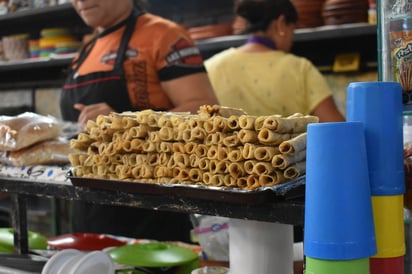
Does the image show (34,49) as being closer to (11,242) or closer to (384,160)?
(11,242)

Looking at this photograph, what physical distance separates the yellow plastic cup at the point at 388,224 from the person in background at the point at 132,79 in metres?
1.05

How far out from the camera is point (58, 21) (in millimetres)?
4762

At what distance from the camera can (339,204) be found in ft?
2.47

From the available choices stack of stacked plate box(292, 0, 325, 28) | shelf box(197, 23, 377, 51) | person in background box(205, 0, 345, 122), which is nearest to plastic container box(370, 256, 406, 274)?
person in background box(205, 0, 345, 122)

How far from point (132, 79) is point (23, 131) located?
58cm

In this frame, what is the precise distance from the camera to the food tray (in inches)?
36.7

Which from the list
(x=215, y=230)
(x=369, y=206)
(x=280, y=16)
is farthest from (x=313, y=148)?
(x=280, y=16)

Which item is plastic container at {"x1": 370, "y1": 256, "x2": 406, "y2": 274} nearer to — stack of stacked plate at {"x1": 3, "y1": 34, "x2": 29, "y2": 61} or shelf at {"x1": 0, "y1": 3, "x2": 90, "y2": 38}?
shelf at {"x1": 0, "y1": 3, "x2": 90, "y2": 38}

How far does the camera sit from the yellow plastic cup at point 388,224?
2.68ft

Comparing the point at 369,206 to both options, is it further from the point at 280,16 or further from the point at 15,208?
the point at 280,16

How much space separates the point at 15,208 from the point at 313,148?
1.05 m

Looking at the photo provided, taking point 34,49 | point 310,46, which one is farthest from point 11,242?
point 34,49

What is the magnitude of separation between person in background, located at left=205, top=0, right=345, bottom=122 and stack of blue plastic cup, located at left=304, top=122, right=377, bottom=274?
170cm

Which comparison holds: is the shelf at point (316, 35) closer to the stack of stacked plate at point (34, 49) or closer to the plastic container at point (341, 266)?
the stack of stacked plate at point (34, 49)
